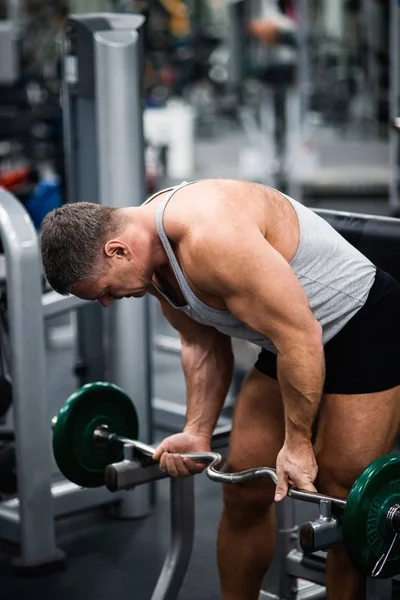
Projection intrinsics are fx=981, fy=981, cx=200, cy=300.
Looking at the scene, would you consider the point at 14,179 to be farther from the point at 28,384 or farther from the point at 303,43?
the point at 303,43

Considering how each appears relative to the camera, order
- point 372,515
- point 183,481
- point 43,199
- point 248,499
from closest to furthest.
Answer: point 372,515 < point 248,499 < point 183,481 < point 43,199

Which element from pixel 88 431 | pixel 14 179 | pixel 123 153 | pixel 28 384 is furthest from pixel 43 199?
pixel 88 431

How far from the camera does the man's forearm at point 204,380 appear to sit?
214cm

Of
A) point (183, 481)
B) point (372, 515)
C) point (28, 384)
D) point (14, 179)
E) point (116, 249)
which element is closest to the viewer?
point (372, 515)

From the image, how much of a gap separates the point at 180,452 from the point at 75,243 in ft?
1.82

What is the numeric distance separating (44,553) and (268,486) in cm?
94

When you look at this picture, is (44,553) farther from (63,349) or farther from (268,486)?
(63,349)

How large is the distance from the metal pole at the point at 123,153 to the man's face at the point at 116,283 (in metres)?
1.10

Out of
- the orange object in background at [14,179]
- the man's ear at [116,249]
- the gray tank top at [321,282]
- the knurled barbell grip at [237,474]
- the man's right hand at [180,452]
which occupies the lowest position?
the orange object in background at [14,179]

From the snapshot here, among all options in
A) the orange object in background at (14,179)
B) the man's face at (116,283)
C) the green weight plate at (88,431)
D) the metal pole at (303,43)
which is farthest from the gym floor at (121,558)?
the metal pole at (303,43)

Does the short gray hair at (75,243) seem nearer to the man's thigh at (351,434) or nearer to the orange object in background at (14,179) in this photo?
the man's thigh at (351,434)

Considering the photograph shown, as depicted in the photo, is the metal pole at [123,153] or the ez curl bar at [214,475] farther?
the metal pole at [123,153]

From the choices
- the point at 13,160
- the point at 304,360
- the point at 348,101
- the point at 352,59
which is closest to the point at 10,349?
the point at 304,360

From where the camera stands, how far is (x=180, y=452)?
6.89 feet
